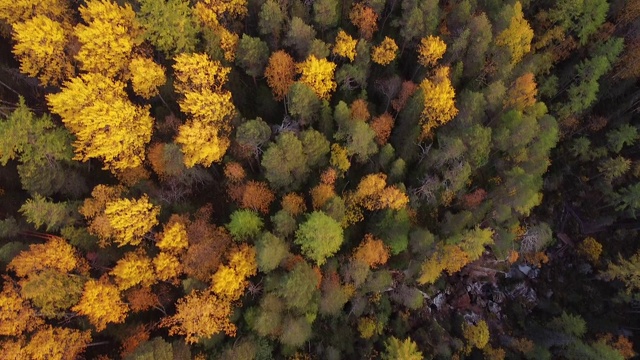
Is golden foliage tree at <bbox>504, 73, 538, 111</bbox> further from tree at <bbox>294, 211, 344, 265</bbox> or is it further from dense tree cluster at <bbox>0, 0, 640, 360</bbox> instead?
tree at <bbox>294, 211, 344, 265</bbox>

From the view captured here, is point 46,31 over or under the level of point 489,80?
over

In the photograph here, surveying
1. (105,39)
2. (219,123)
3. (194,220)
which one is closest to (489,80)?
(219,123)

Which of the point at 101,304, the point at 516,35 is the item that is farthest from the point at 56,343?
the point at 516,35

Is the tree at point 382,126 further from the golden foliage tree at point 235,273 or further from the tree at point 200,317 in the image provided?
the tree at point 200,317

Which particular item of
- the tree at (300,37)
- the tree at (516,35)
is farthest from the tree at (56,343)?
the tree at (516,35)

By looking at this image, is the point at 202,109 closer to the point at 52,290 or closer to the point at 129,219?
the point at 129,219

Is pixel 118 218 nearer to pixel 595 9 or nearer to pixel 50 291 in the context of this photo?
pixel 50 291
